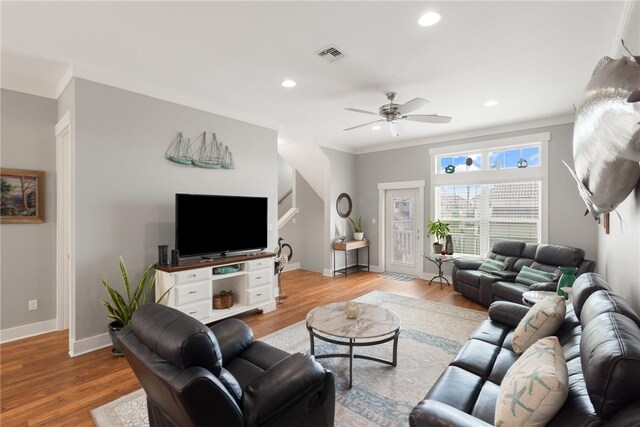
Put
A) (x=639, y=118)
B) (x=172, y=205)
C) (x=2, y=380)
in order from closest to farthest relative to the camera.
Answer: (x=639, y=118) < (x=2, y=380) < (x=172, y=205)

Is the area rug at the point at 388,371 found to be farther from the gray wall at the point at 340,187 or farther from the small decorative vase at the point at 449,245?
the gray wall at the point at 340,187

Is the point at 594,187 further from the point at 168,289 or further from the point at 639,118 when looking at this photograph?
the point at 168,289

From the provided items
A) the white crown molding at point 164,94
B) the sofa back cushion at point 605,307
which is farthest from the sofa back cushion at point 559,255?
the white crown molding at point 164,94

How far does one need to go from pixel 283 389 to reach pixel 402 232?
18.6ft

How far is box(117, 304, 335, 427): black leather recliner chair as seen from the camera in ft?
3.81

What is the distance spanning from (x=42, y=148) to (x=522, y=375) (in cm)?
488

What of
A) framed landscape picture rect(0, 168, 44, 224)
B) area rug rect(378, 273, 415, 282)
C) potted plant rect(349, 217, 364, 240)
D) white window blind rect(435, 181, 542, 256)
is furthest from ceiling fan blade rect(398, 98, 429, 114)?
framed landscape picture rect(0, 168, 44, 224)

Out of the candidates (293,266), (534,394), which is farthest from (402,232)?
(534,394)

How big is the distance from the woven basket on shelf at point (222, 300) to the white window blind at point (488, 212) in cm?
433

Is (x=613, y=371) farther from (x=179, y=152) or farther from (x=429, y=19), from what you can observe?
(x=179, y=152)

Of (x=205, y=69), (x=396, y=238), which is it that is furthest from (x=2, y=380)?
(x=396, y=238)

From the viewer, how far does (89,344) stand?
122 inches

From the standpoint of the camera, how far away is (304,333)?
11.5 feet

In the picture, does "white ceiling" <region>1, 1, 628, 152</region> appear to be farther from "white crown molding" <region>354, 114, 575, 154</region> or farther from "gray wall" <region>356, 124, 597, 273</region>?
"gray wall" <region>356, 124, 597, 273</region>
